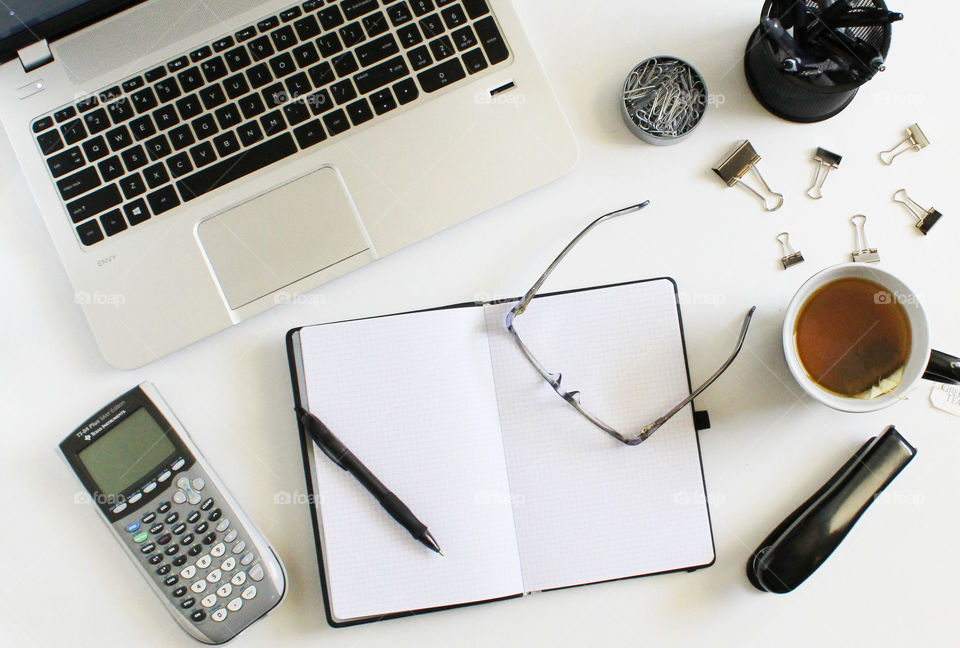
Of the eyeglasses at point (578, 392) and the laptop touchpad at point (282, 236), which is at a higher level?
the laptop touchpad at point (282, 236)

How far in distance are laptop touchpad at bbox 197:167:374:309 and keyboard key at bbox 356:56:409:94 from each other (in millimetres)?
87

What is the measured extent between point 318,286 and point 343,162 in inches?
4.9

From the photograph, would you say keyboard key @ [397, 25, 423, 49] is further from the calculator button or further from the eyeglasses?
the calculator button

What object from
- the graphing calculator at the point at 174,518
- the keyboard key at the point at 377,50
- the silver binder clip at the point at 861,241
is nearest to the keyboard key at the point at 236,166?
the keyboard key at the point at 377,50

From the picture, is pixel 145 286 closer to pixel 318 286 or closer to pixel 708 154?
pixel 318 286

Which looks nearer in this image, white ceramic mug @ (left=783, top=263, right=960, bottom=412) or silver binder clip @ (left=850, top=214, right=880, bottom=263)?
white ceramic mug @ (left=783, top=263, right=960, bottom=412)

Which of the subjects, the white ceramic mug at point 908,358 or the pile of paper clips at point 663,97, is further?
the pile of paper clips at point 663,97

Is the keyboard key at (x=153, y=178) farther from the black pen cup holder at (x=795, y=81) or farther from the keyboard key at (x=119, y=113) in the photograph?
the black pen cup holder at (x=795, y=81)

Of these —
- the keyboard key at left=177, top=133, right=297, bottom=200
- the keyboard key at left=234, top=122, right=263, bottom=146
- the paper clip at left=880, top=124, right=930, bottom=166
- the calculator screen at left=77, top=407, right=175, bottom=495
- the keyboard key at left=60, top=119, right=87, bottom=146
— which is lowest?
the calculator screen at left=77, top=407, right=175, bottom=495

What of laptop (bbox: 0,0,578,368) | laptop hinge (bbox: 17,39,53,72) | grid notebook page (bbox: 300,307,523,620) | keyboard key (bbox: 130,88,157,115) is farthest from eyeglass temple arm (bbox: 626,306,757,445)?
laptop hinge (bbox: 17,39,53,72)

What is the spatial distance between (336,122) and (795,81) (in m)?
0.43

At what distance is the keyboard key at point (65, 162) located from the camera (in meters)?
0.65

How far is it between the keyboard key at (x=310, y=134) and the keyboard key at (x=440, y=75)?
107 mm

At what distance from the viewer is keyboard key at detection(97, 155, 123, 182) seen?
652 millimetres
